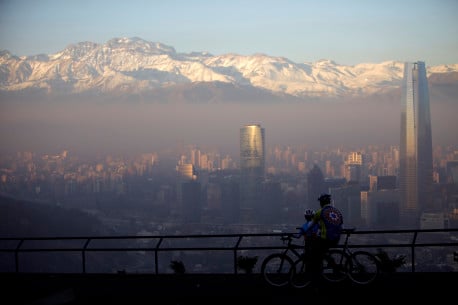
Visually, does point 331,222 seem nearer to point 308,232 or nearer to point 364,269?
point 308,232

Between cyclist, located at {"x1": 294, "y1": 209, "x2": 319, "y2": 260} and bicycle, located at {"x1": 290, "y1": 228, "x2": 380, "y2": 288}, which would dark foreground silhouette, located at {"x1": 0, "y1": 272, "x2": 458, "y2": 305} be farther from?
cyclist, located at {"x1": 294, "y1": 209, "x2": 319, "y2": 260}

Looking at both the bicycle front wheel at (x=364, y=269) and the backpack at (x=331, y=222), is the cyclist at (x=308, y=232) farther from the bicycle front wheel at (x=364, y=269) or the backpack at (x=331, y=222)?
the bicycle front wheel at (x=364, y=269)

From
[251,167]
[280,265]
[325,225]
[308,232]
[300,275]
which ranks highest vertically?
[251,167]

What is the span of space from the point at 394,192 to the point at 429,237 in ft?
79.8

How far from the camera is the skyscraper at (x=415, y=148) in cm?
7000

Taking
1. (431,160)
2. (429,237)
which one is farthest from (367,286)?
(431,160)

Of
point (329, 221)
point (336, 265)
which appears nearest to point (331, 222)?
point (329, 221)

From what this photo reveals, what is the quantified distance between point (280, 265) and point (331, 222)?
126 centimetres

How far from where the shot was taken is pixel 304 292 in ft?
40.2

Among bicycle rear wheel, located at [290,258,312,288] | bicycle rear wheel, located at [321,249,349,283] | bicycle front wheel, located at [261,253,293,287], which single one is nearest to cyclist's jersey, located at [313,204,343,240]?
bicycle rear wheel, located at [321,249,349,283]

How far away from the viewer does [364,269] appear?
12336mm

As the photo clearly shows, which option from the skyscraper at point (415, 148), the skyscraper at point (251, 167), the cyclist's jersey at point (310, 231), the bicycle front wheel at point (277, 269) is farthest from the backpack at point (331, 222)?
the skyscraper at point (251, 167)

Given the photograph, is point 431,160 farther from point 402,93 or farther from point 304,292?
point 304,292

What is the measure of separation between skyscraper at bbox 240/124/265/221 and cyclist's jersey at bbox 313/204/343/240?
185ft
